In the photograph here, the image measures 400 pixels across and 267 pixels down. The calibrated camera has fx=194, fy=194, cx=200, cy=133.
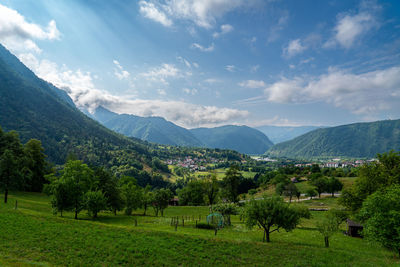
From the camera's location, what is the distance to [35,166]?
68438mm

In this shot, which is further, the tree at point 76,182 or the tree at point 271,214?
the tree at point 76,182

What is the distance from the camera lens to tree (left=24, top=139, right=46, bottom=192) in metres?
65.2

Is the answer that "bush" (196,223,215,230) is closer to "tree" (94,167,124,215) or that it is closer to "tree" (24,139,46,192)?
"tree" (94,167,124,215)

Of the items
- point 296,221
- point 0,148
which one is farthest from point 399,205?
point 0,148

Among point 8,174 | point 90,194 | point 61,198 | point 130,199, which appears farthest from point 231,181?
point 8,174

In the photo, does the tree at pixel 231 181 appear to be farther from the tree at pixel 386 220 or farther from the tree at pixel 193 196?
the tree at pixel 386 220

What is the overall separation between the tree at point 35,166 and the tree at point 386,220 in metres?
85.3

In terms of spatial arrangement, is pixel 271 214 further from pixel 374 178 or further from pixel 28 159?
pixel 28 159

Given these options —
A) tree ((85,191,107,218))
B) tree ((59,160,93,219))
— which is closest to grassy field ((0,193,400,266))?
tree ((59,160,93,219))

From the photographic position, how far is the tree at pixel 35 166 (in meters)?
65.2

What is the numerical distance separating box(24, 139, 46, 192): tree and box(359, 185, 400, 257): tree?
280ft

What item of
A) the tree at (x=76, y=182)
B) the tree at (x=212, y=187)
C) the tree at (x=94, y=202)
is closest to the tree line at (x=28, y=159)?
the tree at (x=76, y=182)

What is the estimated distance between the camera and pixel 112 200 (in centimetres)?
4634

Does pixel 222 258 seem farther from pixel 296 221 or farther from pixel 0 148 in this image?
pixel 0 148
